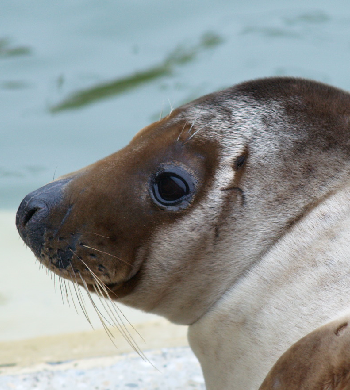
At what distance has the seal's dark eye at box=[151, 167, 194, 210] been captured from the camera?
2.33 m

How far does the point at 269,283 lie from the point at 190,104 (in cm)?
76

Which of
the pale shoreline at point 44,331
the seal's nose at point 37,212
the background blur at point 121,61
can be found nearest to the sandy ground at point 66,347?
the pale shoreline at point 44,331

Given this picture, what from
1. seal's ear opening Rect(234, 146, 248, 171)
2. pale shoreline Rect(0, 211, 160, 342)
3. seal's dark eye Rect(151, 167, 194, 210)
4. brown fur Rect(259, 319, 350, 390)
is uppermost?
seal's ear opening Rect(234, 146, 248, 171)

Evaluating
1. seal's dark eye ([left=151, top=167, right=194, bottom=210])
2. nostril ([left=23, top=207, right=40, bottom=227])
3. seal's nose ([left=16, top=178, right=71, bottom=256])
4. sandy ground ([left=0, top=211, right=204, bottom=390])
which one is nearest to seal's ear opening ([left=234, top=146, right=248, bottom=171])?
seal's dark eye ([left=151, top=167, right=194, bottom=210])

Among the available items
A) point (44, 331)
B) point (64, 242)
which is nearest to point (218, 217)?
point (64, 242)

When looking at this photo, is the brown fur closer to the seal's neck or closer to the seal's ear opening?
the seal's neck

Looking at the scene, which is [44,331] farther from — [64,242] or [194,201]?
[194,201]

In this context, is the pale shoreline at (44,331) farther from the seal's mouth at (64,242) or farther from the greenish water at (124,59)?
the greenish water at (124,59)

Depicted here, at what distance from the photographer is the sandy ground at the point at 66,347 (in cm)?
349

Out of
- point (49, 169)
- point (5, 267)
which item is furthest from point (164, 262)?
point (49, 169)

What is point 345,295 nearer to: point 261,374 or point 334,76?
point 261,374

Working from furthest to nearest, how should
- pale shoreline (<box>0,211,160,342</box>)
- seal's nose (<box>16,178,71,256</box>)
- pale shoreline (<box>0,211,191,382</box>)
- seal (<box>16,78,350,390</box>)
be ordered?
1. pale shoreline (<box>0,211,160,342</box>)
2. pale shoreline (<box>0,211,191,382</box>)
3. seal's nose (<box>16,178,71,256</box>)
4. seal (<box>16,78,350,390</box>)

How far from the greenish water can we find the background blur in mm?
14

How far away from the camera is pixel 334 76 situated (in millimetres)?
8953
